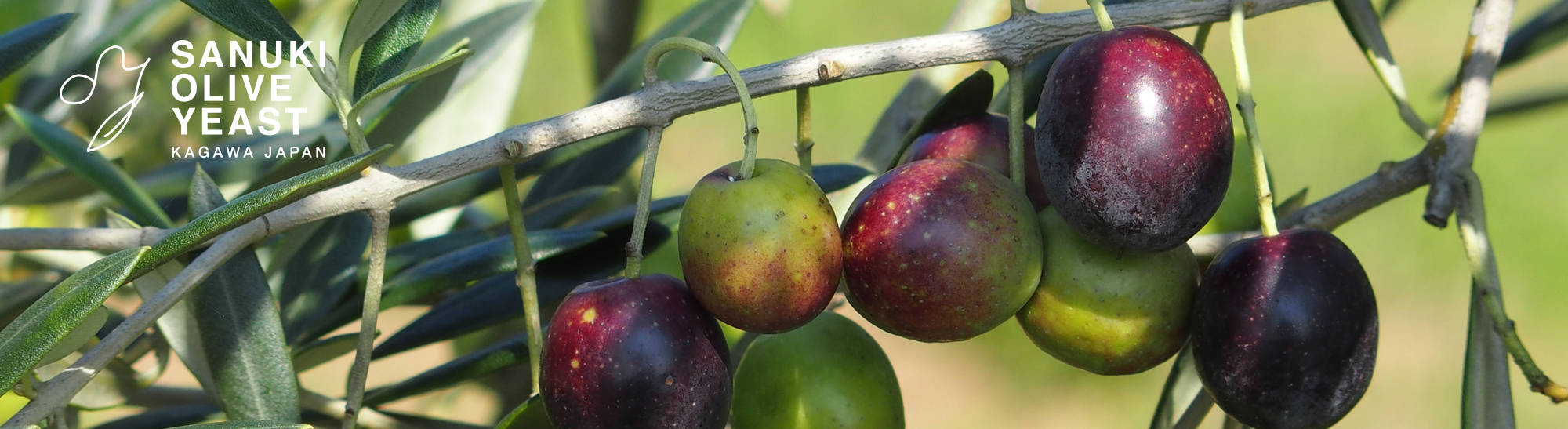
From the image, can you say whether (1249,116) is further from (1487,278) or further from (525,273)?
(525,273)

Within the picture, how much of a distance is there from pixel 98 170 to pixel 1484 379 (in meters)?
1.06

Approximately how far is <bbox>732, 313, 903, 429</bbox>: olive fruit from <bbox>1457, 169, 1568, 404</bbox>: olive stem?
1.32ft

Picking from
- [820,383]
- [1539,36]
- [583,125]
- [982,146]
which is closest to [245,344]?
[583,125]

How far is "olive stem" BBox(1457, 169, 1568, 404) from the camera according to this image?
60 centimetres

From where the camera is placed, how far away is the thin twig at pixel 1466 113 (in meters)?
0.71

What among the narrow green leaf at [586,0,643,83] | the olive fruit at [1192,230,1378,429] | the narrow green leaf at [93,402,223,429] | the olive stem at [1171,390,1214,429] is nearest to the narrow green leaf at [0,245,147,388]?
the narrow green leaf at [93,402,223,429]

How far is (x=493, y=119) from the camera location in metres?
1.51

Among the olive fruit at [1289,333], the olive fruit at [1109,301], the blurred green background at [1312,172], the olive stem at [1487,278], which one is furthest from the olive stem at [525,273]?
the blurred green background at [1312,172]

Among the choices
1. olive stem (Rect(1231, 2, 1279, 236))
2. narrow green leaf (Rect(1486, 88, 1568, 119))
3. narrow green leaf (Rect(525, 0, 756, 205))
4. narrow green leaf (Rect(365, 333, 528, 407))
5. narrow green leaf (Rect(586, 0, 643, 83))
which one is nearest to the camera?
olive stem (Rect(1231, 2, 1279, 236))

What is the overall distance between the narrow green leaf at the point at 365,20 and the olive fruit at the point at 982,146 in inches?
15.9

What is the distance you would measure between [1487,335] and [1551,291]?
257 cm

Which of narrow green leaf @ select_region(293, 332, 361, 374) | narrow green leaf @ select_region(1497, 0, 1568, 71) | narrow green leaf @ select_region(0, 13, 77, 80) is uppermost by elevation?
narrow green leaf @ select_region(0, 13, 77, 80)

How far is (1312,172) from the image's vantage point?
10.2ft

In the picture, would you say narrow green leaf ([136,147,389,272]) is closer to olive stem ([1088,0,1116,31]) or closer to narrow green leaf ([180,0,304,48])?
narrow green leaf ([180,0,304,48])
